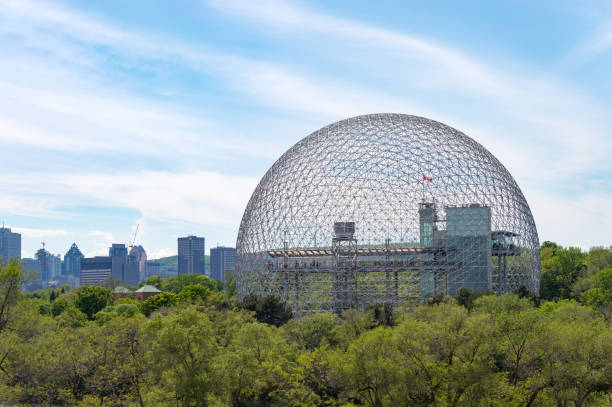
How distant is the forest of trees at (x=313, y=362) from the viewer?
22000mm

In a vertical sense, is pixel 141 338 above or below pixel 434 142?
below

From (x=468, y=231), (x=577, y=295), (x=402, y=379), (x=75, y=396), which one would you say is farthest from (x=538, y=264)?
(x=75, y=396)

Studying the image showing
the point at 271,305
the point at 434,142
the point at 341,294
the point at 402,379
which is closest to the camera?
the point at 402,379

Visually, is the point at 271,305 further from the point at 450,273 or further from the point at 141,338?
the point at 450,273

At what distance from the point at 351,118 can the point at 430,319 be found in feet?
94.1

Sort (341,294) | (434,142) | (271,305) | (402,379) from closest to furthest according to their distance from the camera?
1. (402,379)
2. (271,305)
3. (341,294)
4. (434,142)

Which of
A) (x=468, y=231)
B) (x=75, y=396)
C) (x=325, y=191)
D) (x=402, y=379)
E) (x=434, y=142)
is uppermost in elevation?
(x=434, y=142)

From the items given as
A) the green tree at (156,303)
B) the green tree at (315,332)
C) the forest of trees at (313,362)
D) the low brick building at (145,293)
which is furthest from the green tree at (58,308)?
the green tree at (315,332)

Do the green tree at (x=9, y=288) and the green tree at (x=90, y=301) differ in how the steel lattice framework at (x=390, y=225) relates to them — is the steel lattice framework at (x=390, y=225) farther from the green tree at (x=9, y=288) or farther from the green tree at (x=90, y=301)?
the green tree at (x=90, y=301)

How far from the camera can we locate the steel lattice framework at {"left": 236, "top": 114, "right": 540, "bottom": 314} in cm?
4550

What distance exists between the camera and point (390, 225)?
45312mm

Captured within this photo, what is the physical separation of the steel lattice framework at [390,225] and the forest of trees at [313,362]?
11.1 metres

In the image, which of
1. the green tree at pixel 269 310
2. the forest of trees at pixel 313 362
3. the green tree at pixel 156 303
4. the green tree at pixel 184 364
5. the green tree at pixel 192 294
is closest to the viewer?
the forest of trees at pixel 313 362

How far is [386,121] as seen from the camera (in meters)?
52.0
